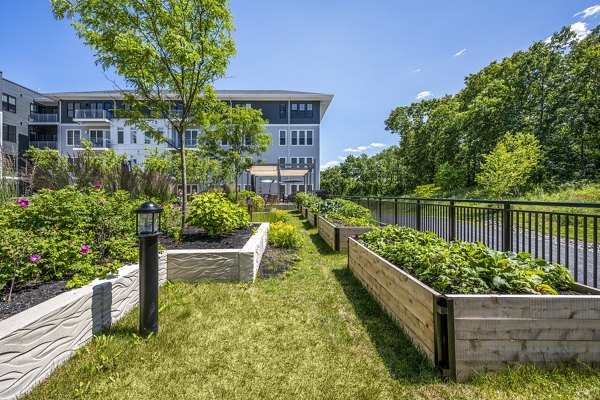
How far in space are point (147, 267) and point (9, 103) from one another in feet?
117

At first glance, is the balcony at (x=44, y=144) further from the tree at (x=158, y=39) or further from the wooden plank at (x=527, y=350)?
the wooden plank at (x=527, y=350)

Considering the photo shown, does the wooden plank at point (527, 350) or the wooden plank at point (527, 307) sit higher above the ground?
the wooden plank at point (527, 307)

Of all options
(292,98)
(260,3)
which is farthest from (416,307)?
(292,98)

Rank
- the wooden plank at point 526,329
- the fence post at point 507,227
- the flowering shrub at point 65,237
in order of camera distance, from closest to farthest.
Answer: the wooden plank at point 526,329
the flowering shrub at point 65,237
the fence post at point 507,227

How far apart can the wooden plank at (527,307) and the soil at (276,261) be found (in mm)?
2795

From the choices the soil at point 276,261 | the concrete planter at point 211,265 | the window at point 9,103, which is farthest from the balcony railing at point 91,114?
the concrete planter at point 211,265

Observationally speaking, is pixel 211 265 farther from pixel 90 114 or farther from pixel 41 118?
pixel 41 118

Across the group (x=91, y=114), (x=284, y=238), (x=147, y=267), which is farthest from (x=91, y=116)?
(x=147, y=267)

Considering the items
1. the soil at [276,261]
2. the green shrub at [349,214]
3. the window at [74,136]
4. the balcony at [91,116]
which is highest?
the balcony at [91,116]

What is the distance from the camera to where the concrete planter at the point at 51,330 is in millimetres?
1537

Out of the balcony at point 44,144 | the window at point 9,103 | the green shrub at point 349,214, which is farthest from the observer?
the balcony at point 44,144

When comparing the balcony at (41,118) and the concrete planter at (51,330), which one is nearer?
the concrete planter at (51,330)

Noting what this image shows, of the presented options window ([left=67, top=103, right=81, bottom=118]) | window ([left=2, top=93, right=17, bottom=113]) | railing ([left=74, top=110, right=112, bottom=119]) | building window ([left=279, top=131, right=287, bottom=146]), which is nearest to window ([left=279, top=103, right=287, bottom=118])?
building window ([left=279, top=131, right=287, bottom=146])

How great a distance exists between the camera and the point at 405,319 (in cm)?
231
